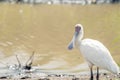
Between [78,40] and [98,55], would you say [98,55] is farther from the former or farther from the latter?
[78,40]

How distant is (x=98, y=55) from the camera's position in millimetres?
10344

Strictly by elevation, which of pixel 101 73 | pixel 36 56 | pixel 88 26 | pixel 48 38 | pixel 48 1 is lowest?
pixel 101 73

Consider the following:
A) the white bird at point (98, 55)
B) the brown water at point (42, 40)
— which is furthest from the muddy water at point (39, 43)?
the white bird at point (98, 55)

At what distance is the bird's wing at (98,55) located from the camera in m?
10.2

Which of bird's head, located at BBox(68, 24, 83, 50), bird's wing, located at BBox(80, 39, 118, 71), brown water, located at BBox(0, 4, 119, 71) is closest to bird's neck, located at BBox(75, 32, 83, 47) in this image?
bird's head, located at BBox(68, 24, 83, 50)

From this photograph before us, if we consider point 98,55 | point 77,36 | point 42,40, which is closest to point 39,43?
point 42,40

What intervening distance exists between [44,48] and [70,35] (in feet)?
14.4

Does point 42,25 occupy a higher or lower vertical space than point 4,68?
higher

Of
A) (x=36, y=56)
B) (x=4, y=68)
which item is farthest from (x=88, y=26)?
(x=4, y=68)

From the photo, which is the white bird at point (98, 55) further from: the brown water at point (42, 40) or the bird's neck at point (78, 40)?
the brown water at point (42, 40)

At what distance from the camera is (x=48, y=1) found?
1875 inches

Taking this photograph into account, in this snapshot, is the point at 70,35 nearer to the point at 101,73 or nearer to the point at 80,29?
the point at 101,73

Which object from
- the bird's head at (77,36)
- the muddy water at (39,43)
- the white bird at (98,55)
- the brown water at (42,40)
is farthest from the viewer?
the brown water at (42,40)

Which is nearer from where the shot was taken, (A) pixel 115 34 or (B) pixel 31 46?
(B) pixel 31 46
